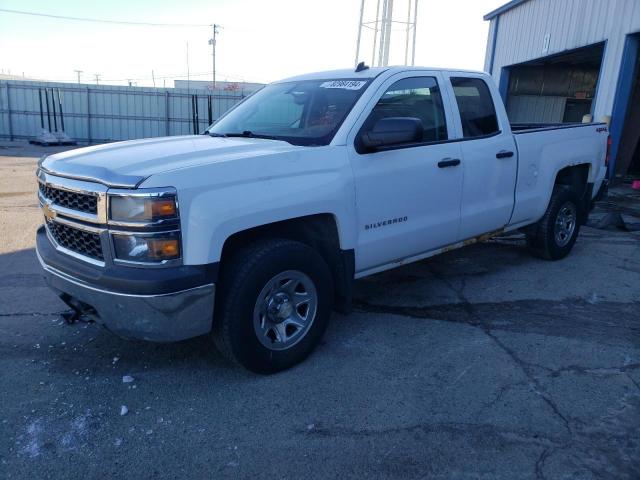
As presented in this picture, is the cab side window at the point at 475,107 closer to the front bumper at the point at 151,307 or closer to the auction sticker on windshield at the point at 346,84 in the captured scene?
the auction sticker on windshield at the point at 346,84

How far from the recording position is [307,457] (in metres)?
2.73

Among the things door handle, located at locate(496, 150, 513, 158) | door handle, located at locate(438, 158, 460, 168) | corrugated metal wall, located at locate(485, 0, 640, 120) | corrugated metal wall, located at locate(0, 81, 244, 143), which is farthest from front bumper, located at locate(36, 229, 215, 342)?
corrugated metal wall, located at locate(0, 81, 244, 143)

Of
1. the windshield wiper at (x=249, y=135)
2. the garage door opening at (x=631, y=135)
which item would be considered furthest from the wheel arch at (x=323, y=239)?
the garage door opening at (x=631, y=135)

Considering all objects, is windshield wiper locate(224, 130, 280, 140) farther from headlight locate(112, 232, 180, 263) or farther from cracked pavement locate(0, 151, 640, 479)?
cracked pavement locate(0, 151, 640, 479)

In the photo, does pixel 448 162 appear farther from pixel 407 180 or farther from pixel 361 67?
pixel 361 67

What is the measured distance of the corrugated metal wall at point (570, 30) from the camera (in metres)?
11.4

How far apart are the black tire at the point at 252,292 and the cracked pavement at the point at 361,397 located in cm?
17

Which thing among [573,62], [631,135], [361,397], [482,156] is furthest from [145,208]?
[573,62]

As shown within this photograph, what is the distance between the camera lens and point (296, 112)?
4.33 m

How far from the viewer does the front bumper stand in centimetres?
286

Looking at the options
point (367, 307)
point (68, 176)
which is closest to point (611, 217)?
point (367, 307)

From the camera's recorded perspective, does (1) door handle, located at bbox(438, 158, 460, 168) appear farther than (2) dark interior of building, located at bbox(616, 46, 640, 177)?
No

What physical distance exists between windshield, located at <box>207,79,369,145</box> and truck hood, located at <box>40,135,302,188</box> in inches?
10.2

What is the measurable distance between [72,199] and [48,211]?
35 cm
